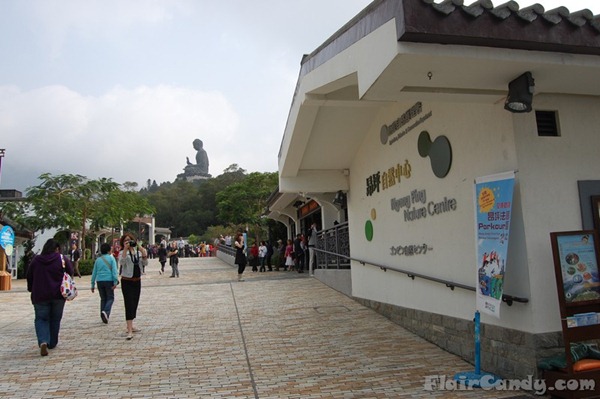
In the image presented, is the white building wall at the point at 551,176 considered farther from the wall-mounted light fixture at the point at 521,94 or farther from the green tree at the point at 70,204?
the green tree at the point at 70,204

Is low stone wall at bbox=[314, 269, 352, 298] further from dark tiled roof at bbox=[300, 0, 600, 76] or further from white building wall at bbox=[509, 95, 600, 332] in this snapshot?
dark tiled roof at bbox=[300, 0, 600, 76]

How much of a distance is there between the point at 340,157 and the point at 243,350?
4.88 meters

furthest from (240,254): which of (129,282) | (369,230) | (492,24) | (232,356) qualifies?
(492,24)

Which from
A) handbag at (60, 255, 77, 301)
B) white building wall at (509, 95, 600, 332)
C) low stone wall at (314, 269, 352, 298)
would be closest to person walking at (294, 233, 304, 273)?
low stone wall at (314, 269, 352, 298)

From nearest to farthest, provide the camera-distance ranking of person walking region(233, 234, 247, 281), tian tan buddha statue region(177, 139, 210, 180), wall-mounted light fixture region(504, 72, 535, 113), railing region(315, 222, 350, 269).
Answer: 1. wall-mounted light fixture region(504, 72, 535, 113)
2. railing region(315, 222, 350, 269)
3. person walking region(233, 234, 247, 281)
4. tian tan buddha statue region(177, 139, 210, 180)

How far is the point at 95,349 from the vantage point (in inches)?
274

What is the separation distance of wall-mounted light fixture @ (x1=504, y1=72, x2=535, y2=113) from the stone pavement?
2.96m

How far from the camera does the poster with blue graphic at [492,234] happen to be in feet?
15.8

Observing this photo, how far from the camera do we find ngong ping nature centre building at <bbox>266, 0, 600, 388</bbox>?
13.6ft

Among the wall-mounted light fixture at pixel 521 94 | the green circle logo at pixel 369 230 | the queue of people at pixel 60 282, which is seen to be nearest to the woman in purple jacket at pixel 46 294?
the queue of people at pixel 60 282

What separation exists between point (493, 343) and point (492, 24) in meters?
3.59

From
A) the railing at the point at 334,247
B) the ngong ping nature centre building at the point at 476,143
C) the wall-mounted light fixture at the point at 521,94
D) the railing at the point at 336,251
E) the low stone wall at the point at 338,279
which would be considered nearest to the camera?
the ngong ping nature centre building at the point at 476,143

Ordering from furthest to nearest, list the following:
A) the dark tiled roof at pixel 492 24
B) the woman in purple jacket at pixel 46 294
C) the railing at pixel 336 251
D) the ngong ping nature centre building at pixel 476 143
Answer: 1. the railing at pixel 336 251
2. the woman in purple jacket at pixel 46 294
3. the ngong ping nature centre building at pixel 476 143
4. the dark tiled roof at pixel 492 24

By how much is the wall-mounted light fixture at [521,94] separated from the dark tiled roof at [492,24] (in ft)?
1.20
